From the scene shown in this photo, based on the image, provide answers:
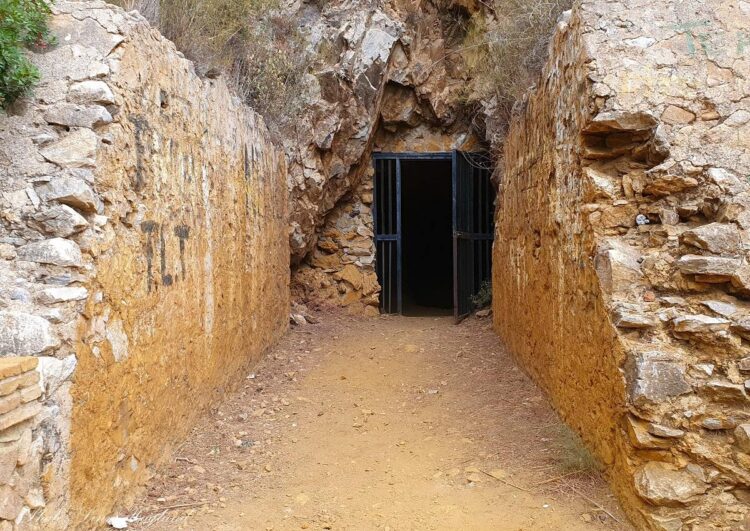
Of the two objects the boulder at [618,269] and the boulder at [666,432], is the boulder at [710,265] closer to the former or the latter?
the boulder at [618,269]

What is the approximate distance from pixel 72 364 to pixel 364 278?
6.39 m

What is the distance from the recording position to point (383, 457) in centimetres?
371

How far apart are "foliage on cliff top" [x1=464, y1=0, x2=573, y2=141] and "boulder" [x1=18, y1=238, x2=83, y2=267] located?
4.25 meters

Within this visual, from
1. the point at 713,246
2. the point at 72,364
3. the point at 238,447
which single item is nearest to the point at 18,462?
the point at 72,364

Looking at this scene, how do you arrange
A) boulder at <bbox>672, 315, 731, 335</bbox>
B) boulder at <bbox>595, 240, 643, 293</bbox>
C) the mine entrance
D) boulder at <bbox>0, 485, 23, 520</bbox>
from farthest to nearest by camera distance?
the mine entrance < boulder at <bbox>595, 240, 643, 293</bbox> < boulder at <bbox>672, 315, 731, 335</bbox> < boulder at <bbox>0, 485, 23, 520</bbox>

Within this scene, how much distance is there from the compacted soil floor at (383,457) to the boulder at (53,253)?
130 centimetres

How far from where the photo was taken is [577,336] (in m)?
3.43

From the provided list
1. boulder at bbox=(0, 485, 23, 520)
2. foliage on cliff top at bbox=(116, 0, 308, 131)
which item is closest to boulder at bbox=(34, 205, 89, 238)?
boulder at bbox=(0, 485, 23, 520)

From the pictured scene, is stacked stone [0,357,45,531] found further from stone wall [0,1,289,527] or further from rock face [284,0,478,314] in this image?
rock face [284,0,478,314]

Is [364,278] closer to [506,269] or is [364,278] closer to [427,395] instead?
[506,269]

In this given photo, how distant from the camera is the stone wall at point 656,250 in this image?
2.60 m

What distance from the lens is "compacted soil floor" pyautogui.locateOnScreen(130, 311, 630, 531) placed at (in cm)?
291

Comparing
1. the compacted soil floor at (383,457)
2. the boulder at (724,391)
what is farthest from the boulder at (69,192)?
the boulder at (724,391)

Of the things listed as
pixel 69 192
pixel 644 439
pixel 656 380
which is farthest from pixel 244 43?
pixel 644 439
